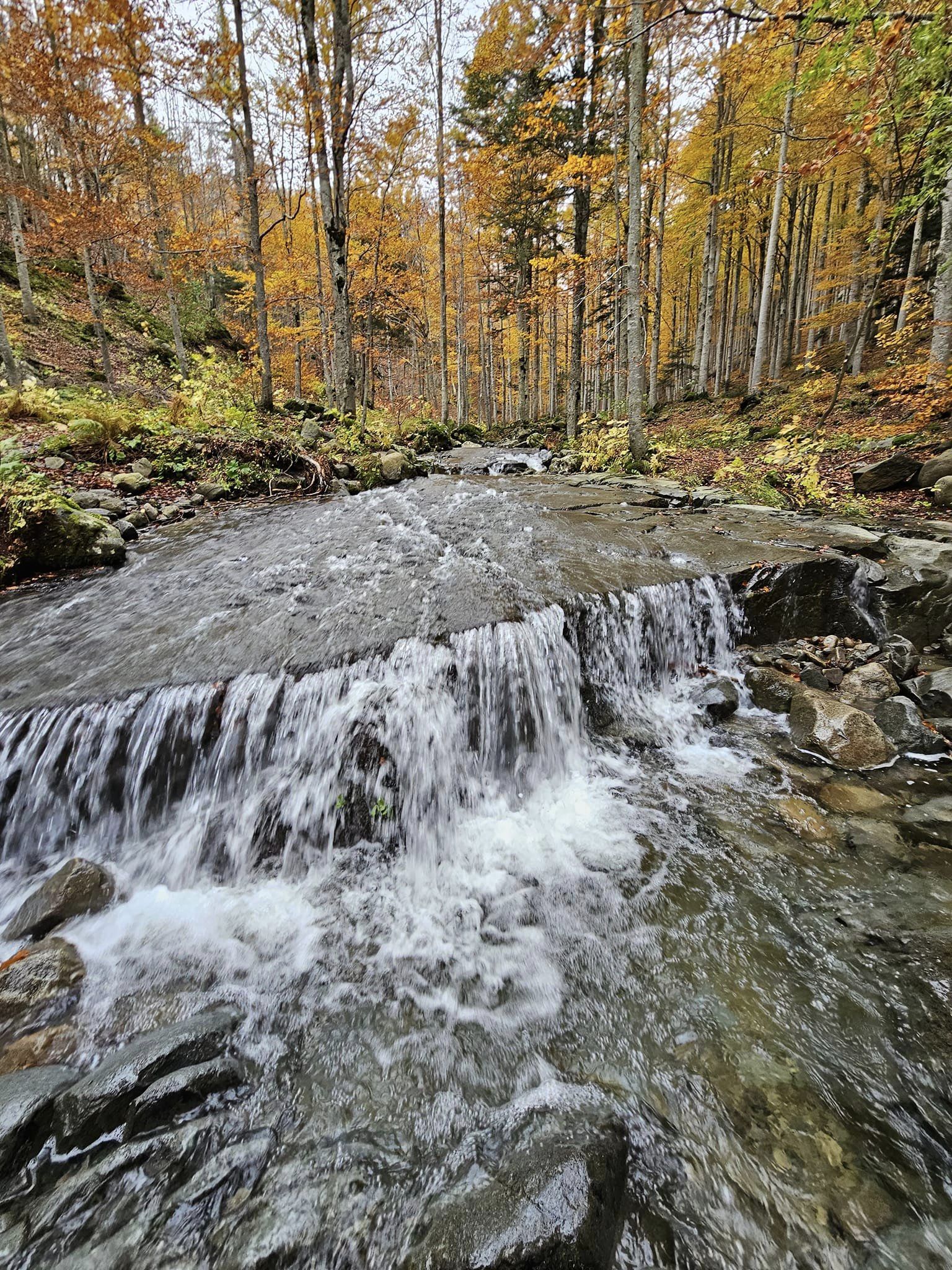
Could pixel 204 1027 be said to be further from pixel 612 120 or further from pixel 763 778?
pixel 612 120

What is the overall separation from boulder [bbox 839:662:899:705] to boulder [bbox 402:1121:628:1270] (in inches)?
169

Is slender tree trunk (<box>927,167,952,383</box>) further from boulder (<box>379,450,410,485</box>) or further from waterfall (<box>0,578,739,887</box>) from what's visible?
waterfall (<box>0,578,739,887</box>)

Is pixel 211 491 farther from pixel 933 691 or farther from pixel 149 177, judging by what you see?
pixel 149 177

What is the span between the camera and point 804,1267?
1.70 m

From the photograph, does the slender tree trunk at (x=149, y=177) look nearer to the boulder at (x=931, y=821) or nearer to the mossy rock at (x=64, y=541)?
the mossy rock at (x=64, y=541)

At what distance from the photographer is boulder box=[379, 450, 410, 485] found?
11531mm

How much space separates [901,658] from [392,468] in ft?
32.0

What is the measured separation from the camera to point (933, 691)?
458cm

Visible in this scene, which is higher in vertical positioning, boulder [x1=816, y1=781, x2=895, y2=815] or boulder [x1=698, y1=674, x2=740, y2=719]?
boulder [x1=698, y1=674, x2=740, y2=719]

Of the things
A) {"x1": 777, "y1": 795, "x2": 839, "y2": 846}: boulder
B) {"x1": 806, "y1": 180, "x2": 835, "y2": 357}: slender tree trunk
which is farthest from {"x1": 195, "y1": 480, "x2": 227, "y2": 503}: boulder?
{"x1": 806, "y1": 180, "x2": 835, "y2": 357}: slender tree trunk

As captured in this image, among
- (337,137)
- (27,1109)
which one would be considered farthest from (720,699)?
(337,137)

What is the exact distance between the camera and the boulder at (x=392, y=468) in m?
11.5

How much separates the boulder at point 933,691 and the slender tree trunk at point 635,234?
24.3 ft

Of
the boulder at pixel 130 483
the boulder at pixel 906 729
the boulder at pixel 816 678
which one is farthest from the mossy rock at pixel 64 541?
the boulder at pixel 906 729
